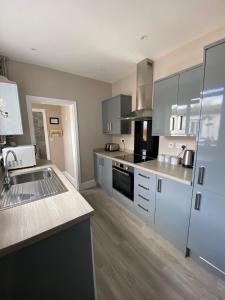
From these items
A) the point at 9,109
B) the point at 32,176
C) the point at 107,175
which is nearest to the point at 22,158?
the point at 32,176

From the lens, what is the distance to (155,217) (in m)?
1.86

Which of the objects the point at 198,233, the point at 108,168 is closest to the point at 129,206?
the point at 108,168

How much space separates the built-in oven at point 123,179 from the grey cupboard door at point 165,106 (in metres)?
0.76

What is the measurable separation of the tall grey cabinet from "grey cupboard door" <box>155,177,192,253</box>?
9 cm

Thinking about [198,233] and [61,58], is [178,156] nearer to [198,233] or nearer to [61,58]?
[198,233]

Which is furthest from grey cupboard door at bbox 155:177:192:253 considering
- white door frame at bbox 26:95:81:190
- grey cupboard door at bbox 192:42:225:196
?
white door frame at bbox 26:95:81:190

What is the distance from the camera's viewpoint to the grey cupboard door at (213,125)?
1.15 meters

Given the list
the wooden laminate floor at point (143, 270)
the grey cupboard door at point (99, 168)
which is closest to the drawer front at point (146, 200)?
the wooden laminate floor at point (143, 270)

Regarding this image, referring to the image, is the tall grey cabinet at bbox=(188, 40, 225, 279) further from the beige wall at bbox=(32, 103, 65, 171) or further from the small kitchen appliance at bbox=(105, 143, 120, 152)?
the beige wall at bbox=(32, 103, 65, 171)

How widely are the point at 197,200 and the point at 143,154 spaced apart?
1378 millimetres

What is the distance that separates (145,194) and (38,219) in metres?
1.49

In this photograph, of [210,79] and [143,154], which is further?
[143,154]

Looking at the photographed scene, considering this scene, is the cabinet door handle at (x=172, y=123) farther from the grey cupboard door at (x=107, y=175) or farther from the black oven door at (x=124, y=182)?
the grey cupboard door at (x=107, y=175)

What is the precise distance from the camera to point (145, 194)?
1.98 m
